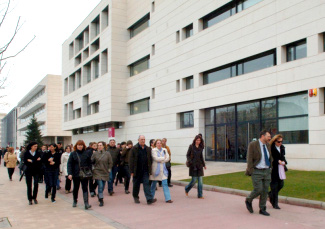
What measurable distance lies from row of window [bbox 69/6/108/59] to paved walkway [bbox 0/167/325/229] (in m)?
30.6

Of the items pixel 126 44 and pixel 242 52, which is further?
pixel 126 44

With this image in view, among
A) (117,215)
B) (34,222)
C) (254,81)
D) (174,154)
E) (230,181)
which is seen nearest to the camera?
(34,222)

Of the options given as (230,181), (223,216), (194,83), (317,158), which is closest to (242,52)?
(194,83)

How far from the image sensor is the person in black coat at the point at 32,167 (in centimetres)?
1030

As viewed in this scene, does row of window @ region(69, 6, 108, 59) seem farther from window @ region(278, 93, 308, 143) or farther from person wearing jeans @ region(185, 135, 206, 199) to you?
person wearing jeans @ region(185, 135, 206, 199)

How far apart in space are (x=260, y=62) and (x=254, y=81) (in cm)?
122

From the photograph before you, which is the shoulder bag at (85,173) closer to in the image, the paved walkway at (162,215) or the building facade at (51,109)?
the paved walkway at (162,215)

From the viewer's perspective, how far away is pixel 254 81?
1942cm

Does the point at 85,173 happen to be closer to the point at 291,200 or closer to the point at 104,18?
the point at 291,200

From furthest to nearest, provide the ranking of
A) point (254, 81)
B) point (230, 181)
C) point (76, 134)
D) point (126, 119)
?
point (76, 134)
point (126, 119)
point (254, 81)
point (230, 181)

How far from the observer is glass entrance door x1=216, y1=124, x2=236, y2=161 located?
21516mm

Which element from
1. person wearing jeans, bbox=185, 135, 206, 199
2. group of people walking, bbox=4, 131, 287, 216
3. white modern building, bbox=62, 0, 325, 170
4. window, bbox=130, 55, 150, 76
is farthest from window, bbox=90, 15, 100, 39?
person wearing jeans, bbox=185, 135, 206, 199

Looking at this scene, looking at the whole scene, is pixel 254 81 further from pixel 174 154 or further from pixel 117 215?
pixel 117 215

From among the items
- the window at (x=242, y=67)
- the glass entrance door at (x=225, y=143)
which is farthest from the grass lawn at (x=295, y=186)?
the window at (x=242, y=67)
